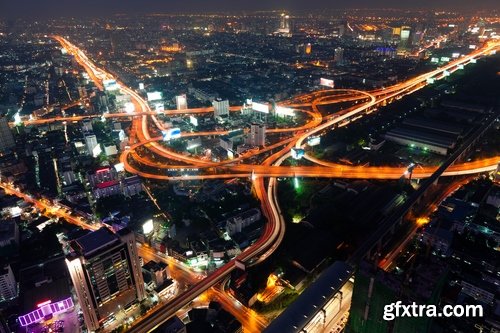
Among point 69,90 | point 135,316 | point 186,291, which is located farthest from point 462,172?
point 69,90

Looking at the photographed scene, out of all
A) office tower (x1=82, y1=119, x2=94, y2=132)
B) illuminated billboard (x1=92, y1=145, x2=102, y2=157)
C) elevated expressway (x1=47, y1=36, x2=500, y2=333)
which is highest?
office tower (x1=82, y1=119, x2=94, y2=132)

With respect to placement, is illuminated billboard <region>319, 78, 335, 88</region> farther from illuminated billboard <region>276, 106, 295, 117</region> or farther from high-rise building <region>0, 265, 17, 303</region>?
high-rise building <region>0, 265, 17, 303</region>

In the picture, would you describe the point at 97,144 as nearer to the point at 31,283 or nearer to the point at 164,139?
the point at 164,139

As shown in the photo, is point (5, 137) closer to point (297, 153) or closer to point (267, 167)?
point (267, 167)

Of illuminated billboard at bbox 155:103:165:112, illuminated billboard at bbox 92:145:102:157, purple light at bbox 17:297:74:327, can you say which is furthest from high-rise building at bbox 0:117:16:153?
purple light at bbox 17:297:74:327

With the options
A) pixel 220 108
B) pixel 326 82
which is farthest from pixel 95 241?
pixel 326 82

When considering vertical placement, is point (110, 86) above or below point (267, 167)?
above

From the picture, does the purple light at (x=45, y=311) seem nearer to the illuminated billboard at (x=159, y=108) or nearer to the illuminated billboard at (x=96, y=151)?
the illuminated billboard at (x=96, y=151)
